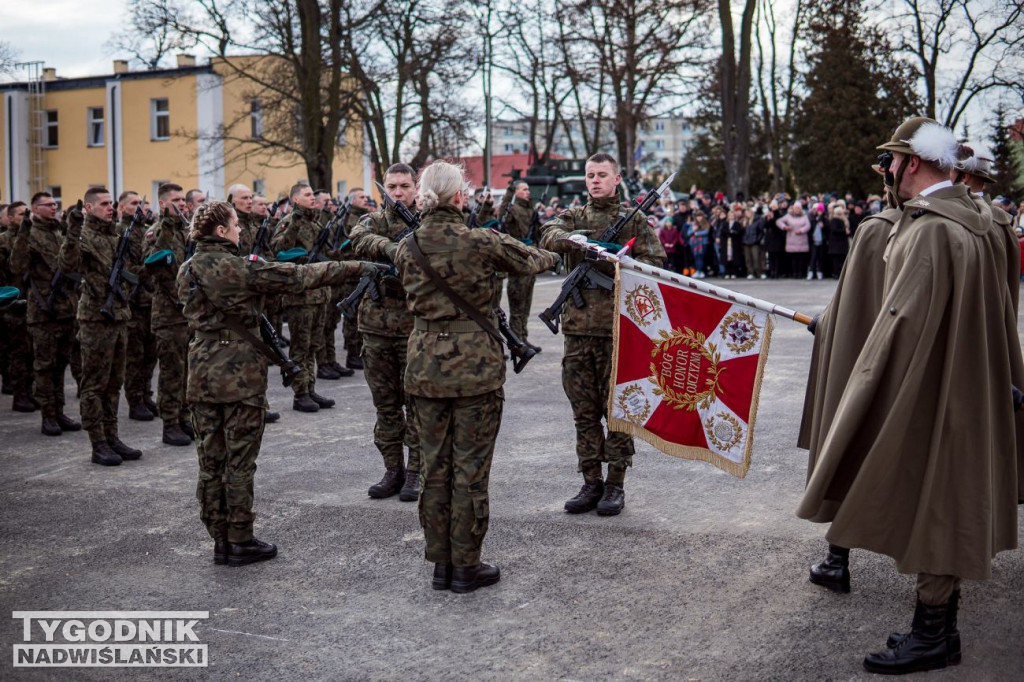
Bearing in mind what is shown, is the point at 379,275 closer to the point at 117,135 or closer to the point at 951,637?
the point at 951,637

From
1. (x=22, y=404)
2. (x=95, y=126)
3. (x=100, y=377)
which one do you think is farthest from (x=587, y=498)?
(x=95, y=126)

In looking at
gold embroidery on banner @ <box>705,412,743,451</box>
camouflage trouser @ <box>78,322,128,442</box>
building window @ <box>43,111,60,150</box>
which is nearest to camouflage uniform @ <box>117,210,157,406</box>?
camouflage trouser @ <box>78,322,128,442</box>

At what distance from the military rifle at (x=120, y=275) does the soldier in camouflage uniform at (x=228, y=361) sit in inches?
119

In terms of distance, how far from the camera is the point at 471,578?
5285 mm

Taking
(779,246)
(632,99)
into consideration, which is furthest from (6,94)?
(779,246)

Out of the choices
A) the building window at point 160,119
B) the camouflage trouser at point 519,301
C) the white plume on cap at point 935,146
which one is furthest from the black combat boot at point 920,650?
the building window at point 160,119

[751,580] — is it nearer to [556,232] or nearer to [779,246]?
[556,232]

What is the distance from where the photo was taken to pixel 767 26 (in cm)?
3819

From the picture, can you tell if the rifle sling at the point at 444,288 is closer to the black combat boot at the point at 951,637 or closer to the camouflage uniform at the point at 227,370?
the camouflage uniform at the point at 227,370

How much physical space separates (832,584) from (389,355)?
3.30 meters

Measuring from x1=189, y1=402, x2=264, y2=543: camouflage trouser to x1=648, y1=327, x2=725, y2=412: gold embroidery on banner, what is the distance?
2379 mm

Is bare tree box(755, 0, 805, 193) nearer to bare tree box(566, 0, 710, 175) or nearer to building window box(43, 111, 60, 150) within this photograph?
bare tree box(566, 0, 710, 175)

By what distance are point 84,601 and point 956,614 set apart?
13.9 feet

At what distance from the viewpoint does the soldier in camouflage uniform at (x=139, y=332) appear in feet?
30.2
